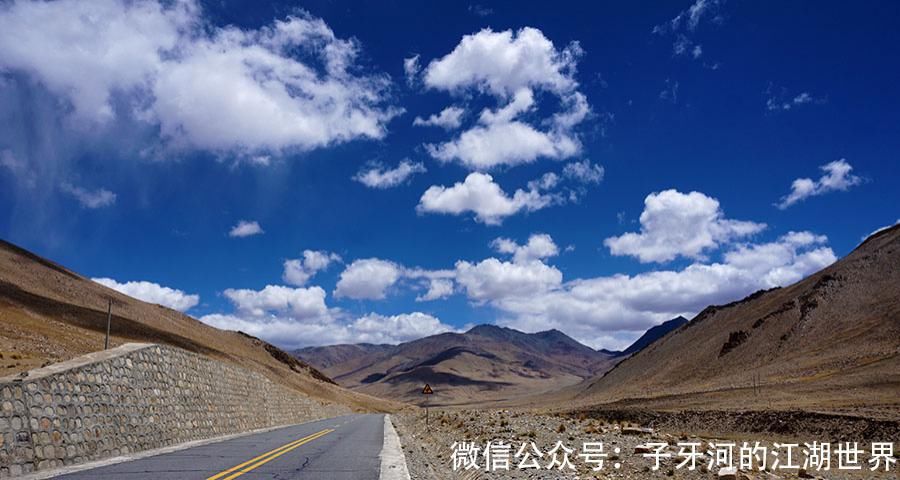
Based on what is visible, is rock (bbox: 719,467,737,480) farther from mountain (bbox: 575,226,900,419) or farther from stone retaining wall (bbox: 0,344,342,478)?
mountain (bbox: 575,226,900,419)

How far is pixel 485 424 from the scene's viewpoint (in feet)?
89.5

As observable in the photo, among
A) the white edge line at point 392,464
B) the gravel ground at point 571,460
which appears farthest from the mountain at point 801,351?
the white edge line at point 392,464

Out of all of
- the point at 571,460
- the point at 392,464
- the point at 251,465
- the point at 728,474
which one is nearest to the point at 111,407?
the point at 251,465

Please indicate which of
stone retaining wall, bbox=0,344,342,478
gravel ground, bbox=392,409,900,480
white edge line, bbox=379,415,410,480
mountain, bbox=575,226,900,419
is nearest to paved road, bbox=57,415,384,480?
white edge line, bbox=379,415,410,480

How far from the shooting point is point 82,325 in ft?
245

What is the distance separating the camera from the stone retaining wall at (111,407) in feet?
39.4

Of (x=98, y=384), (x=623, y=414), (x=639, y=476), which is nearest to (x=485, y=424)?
(x=639, y=476)

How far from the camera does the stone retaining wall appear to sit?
1200 centimetres

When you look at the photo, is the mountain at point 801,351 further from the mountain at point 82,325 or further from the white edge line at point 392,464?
the mountain at point 82,325

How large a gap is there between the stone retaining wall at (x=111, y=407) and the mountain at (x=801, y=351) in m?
38.5

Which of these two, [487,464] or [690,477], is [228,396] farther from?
[690,477]

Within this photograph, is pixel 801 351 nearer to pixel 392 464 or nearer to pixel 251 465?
pixel 392 464

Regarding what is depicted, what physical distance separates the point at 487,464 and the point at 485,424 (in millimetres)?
12924

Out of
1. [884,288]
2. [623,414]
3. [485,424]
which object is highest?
[884,288]
